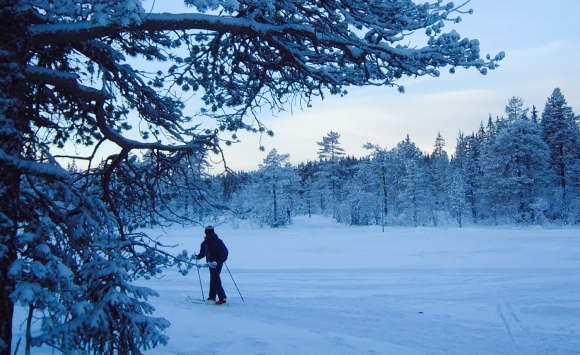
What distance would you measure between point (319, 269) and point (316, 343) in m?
7.17

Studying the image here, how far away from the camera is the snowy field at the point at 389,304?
630 centimetres

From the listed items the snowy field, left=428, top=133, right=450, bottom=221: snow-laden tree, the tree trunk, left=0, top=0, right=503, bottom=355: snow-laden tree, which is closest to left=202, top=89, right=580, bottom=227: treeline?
left=428, top=133, right=450, bottom=221: snow-laden tree

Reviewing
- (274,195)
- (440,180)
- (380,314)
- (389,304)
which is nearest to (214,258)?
(380,314)

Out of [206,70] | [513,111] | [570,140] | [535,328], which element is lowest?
[535,328]

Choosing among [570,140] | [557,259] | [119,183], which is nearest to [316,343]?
[119,183]

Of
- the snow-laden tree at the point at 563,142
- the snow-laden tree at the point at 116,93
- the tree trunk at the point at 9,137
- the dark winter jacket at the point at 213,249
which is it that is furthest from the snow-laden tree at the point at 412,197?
the tree trunk at the point at 9,137

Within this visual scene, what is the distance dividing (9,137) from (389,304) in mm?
8094

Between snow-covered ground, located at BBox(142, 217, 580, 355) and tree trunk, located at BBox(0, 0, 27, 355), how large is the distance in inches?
121

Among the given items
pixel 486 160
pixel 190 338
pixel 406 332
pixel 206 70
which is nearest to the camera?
pixel 206 70

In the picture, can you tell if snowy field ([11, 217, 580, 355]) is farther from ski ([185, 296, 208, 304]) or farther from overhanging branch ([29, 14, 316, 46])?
overhanging branch ([29, 14, 316, 46])

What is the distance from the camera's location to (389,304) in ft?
29.2

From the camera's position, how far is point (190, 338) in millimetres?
6254

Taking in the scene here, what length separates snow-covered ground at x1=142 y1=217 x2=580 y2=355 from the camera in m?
6.30

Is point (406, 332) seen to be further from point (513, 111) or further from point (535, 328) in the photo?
point (513, 111)
